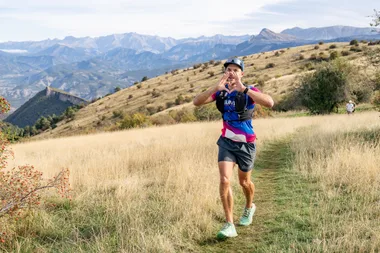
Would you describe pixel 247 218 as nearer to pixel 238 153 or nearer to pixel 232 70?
pixel 238 153

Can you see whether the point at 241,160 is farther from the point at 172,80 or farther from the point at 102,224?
the point at 172,80

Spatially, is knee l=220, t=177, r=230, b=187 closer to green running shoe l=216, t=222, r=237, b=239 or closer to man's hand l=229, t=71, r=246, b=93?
green running shoe l=216, t=222, r=237, b=239

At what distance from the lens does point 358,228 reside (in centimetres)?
425

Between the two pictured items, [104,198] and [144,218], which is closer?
[144,218]

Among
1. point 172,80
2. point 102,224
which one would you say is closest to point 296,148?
point 102,224

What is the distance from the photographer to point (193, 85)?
73750mm

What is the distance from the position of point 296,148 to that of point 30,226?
316 inches

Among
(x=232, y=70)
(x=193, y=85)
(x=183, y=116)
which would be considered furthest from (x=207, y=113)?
(x=193, y=85)

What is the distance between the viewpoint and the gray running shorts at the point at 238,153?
4.79 meters

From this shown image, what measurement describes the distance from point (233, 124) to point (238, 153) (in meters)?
0.43

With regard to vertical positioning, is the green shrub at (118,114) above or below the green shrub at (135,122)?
below

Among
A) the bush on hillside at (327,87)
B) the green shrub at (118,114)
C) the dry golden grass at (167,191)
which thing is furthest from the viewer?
the green shrub at (118,114)

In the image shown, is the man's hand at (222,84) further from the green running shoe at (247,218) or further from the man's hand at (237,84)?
the green running shoe at (247,218)

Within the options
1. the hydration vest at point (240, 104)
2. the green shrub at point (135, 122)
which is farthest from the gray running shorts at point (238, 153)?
the green shrub at point (135, 122)
